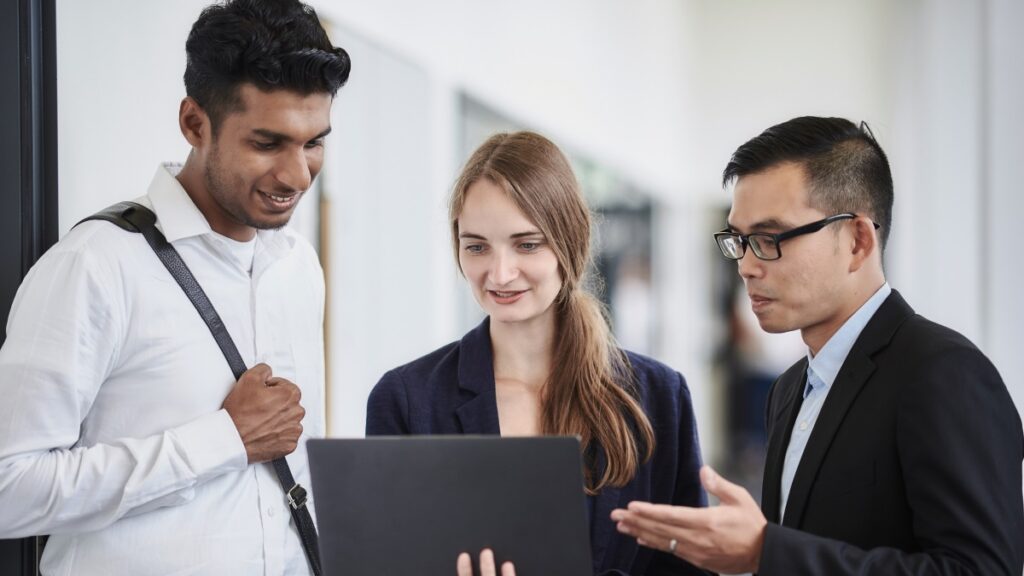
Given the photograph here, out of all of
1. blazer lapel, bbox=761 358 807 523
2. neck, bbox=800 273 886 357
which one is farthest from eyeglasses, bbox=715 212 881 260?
blazer lapel, bbox=761 358 807 523

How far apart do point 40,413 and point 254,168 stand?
23.5 inches

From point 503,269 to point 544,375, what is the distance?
1.08ft

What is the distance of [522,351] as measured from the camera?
228 cm

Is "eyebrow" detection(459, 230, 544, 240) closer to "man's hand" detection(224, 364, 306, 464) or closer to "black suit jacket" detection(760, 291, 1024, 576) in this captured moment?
"man's hand" detection(224, 364, 306, 464)

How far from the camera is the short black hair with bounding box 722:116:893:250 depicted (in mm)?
1932

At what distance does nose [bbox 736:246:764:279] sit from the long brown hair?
40 centimetres

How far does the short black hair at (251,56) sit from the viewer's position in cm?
190

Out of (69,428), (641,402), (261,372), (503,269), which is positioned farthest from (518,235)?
(69,428)

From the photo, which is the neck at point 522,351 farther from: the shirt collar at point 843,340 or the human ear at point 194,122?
the human ear at point 194,122

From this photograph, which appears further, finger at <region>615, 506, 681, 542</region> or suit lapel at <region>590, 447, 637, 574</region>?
suit lapel at <region>590, 447, 637, 574</region>

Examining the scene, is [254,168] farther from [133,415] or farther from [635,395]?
[635,395]

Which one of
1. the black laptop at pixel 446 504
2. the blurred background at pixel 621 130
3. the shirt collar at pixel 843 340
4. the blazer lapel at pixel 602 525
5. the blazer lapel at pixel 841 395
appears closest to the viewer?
the black laptop at pixel 446 504

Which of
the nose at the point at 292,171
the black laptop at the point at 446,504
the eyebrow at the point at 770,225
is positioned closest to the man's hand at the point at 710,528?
the black laptop at the point at 446,504

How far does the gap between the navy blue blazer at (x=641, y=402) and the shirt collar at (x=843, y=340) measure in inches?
14.3
